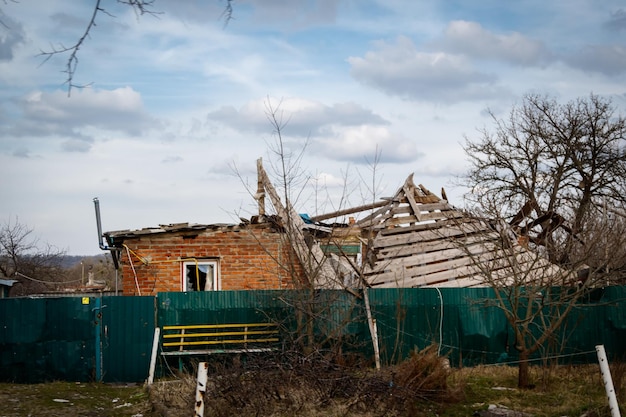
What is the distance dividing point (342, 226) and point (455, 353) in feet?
11.4

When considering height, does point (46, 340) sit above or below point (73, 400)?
above

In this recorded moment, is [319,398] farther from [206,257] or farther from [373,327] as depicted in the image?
[206,257]

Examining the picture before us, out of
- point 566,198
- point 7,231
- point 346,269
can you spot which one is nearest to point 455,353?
point 346,269

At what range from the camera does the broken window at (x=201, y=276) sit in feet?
51.6

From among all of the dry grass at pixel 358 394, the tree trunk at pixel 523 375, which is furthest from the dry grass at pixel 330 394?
the tree trunk at pixel 523 375

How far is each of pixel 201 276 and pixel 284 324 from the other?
288cm

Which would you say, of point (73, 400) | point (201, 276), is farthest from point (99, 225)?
point (73, 400)

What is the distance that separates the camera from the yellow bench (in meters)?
13.5

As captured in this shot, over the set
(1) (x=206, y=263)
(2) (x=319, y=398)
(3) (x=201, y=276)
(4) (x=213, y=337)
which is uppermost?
(1) (x=206, y=263)

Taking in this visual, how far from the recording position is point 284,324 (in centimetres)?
1377

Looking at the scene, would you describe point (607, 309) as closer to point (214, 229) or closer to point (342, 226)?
point (342, 226)

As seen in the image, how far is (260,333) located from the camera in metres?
13.7

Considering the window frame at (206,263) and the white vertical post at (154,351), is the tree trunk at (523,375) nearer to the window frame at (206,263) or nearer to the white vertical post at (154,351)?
the white vertical post at (154,351)

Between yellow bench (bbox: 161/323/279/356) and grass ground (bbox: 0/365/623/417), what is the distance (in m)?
1.03
